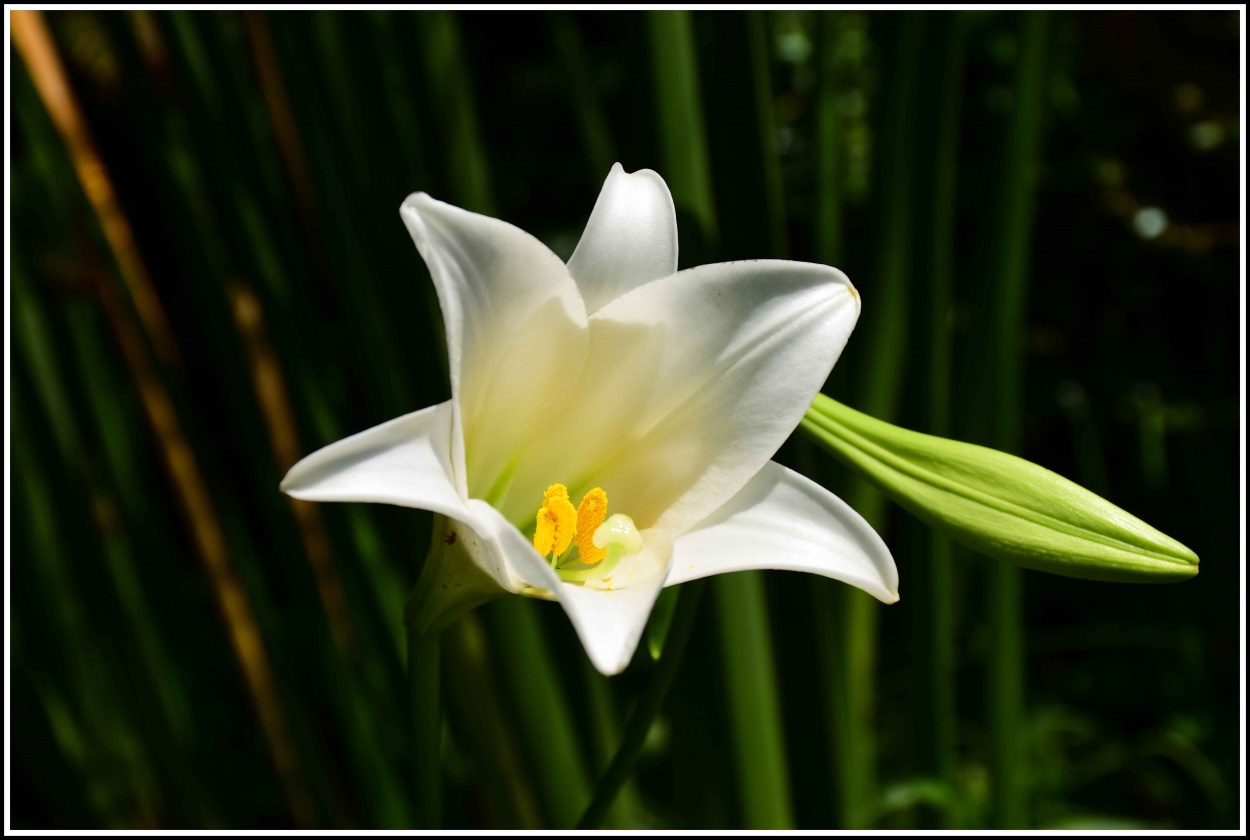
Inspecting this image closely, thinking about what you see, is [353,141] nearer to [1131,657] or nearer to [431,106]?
[431,106]

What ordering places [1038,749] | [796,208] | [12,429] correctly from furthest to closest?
[796,208] < [1038,749] < [12,429]

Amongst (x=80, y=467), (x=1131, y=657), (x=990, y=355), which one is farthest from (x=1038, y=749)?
(x=80, y=467)

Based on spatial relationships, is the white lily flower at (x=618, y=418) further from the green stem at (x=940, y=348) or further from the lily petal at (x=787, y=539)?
the green stem at (x=940, y=348)

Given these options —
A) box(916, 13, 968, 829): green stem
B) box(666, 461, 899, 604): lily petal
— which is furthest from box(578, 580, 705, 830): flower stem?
box(916, 13, 968, 829): green stem

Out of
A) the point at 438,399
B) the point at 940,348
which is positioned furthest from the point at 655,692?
the point at 940,348

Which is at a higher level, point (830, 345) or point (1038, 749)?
point (830, 345)

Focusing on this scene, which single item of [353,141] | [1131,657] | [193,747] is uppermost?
[353,141]

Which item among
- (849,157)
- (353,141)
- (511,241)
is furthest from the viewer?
(849,157)

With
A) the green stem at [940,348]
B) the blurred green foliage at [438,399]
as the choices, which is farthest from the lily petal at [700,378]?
the green stem at [940,348]
